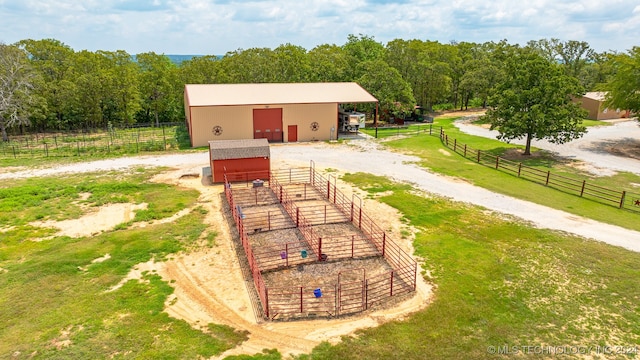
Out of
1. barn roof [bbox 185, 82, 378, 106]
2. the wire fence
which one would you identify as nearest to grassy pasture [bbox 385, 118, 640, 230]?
barn roof [bbox 185, 82, 378, 106]

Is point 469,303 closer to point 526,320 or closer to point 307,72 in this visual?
point 526,320

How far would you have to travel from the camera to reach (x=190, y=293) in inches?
585

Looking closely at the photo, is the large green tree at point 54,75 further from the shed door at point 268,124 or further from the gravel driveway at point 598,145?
the gravel driveway at point 598,145

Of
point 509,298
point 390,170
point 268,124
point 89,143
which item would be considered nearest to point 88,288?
point 509,298

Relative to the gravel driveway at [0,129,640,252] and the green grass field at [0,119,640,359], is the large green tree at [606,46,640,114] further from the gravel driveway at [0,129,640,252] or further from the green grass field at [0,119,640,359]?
the green grass field at [0,119,640,359]

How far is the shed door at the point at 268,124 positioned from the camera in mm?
40344

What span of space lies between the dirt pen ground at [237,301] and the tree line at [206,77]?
28.6 m

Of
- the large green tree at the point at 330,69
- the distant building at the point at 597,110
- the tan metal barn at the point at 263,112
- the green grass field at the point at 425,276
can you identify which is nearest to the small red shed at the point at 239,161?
the green grass field at the point at 425,276

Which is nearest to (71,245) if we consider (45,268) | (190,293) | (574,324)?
(45,268)

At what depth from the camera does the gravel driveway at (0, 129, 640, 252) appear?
834 inches

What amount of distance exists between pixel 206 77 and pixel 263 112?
2258 cm

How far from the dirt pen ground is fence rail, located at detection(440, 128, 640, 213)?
46.0 ft

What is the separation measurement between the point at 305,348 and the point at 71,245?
12634 millimetres

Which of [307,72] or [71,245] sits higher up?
[307,72]
